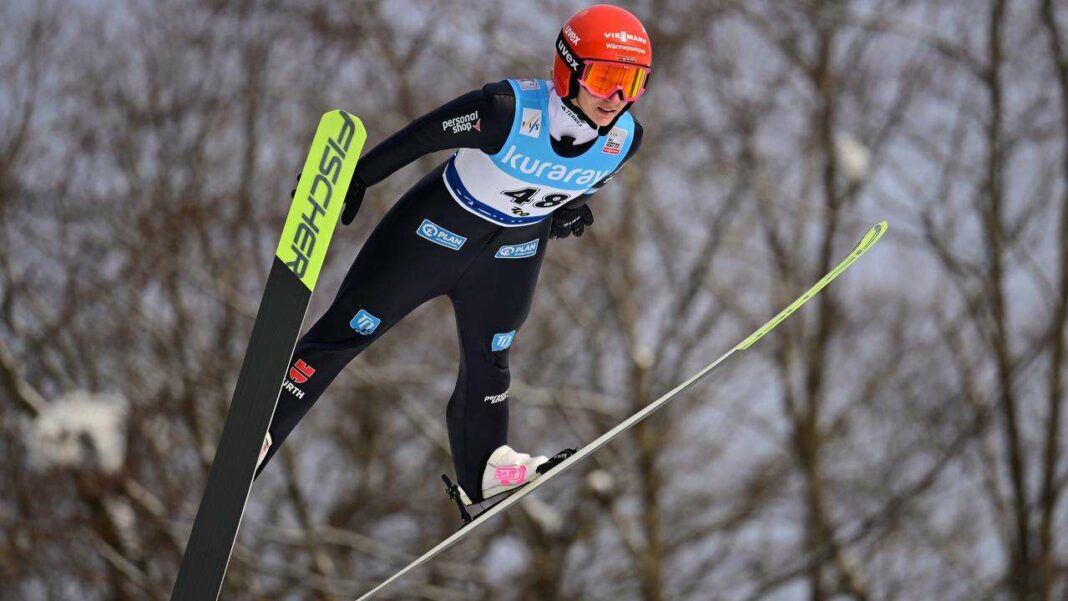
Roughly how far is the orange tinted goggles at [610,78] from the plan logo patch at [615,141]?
22 centimetres

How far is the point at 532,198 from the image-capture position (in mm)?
3537

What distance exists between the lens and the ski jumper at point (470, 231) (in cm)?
339

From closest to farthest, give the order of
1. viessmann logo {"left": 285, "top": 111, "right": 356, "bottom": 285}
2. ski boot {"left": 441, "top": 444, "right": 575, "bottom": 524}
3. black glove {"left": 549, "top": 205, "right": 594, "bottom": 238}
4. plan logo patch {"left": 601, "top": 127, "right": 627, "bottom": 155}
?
viessmann logo {"left": 285, "top": 111, "right": 356, "bottom": 285}, plan logo patch {"left": 601, "top": 127, "right": 627, "bottom": 155}, black glove {"left": 549, "top": 205, "right": 594, "bottom": 238}, ski boot {"left": 441, "top": 444, "right": 575, "bottom": 524}

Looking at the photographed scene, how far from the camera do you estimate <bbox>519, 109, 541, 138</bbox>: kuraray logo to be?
339 cm

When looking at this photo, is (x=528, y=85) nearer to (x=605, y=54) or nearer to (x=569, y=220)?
(x=605, y=54)

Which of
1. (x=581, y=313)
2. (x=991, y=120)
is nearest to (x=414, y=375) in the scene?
(x=581, y=313)

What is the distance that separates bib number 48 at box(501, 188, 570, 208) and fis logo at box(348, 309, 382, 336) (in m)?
0.53

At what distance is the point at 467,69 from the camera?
1499 cm

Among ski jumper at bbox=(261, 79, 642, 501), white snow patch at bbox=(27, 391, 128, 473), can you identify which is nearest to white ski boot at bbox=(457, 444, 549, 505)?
ski jumper at bbox=(261, 79, 642, 501)

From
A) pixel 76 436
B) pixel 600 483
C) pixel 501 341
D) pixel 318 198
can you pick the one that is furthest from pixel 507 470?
pixel 76 436

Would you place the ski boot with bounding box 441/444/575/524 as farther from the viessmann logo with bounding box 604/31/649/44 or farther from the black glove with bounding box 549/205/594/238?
the viessmann logo with bounding box 604/31/649/44

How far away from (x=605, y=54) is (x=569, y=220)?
689 mm

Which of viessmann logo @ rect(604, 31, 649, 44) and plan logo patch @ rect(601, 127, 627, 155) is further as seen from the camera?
plan logo patch @ rect(601, 127, 627, 155)

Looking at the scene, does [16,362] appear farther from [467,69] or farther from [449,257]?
[449,257]
